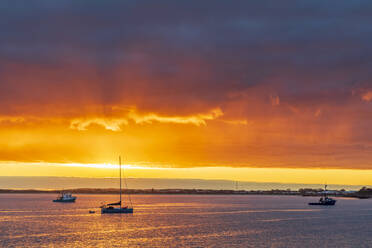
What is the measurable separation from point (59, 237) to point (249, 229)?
38987 mm

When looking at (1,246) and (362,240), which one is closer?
(1,246)

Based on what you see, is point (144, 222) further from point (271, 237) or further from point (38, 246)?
point (38, 246)

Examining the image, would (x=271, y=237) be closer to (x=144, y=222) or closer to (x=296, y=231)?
(x=296, y=231)

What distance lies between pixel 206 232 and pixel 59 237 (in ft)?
90.2

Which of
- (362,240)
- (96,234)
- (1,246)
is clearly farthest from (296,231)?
(1,246)

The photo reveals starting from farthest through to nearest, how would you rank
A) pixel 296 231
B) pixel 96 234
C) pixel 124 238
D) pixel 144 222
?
pixel 144 222 < pixel 296 231 < pixel 96 234 < pixel 124 238

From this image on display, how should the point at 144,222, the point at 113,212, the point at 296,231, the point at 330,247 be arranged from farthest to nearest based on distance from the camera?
the point at 113,212, the point at 144,222, the point at 296,231, the point at 330,247

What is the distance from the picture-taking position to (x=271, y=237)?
92.4 meters

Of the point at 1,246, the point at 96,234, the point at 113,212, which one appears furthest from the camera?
the point at 113,212

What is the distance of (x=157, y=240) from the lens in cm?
8575

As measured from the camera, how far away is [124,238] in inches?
3501

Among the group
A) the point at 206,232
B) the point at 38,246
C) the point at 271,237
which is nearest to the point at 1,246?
the point at 38,246

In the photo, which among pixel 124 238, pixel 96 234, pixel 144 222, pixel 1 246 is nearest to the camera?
pixel 1 246

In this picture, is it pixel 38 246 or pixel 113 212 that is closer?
pixel 38 246
